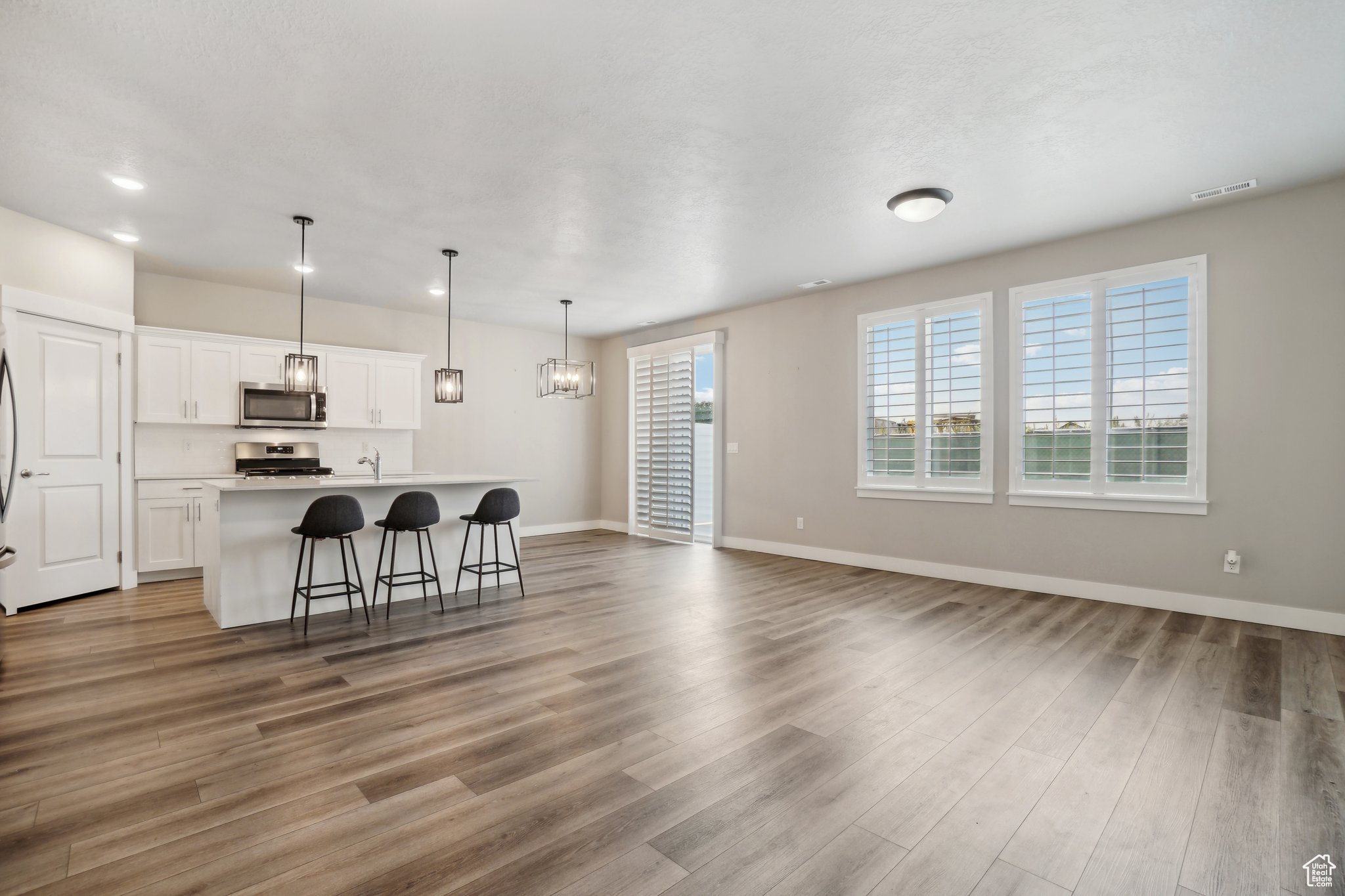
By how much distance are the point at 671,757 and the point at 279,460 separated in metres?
5.69

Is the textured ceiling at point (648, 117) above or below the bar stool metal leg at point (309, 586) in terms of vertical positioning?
above

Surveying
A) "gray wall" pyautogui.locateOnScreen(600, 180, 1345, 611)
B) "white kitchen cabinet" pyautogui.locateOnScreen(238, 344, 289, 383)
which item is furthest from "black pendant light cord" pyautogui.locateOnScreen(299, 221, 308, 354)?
"gray wall" pyautogui.locateOnScreen(600, 180, 1345, 611)

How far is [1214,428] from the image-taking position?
4242 mm

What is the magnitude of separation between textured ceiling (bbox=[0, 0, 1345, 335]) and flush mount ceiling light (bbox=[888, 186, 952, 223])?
10 centimetres

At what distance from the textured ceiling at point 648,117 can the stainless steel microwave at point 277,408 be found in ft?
4.75

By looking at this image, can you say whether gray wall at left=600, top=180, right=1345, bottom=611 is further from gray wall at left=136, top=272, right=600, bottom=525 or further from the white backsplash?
the white backsplash

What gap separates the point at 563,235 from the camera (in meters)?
4.78

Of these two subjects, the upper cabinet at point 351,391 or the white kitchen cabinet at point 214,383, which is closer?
the white kitchen cabinet at point 214,383

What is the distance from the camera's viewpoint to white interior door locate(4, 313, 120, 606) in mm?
4414

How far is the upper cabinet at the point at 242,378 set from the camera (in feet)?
18.0

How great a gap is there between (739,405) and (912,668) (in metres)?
4.39

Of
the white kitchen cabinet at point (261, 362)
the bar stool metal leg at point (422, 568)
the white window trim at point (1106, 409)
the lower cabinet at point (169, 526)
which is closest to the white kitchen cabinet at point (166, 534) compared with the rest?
the lower cabinet at point (169, 526)

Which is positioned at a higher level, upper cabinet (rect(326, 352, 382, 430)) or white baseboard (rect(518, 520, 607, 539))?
upper cabinet (rect(326, 352, 382, 430))

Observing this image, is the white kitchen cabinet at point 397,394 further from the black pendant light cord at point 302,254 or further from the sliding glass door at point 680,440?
the sliding glass door at point 680,440
